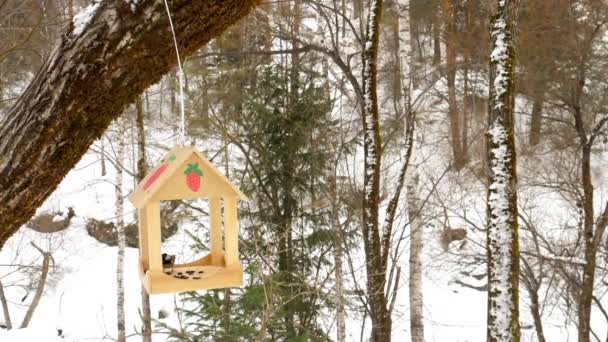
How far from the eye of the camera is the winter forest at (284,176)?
74.5 inches

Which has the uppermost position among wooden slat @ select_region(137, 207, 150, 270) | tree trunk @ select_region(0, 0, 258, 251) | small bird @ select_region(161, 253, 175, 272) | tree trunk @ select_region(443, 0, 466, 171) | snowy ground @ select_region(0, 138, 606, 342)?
tree trunk @ select_region(443, 0, 466, 171)

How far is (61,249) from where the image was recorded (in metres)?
14.1

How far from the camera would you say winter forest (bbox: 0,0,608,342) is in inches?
74.5

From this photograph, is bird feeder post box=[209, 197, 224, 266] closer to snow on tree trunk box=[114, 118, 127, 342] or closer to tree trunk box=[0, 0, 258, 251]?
tree trunk box=[0, 0, 258, 251]

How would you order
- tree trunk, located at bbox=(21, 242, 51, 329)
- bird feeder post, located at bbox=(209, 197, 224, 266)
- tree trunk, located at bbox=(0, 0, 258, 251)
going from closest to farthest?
tree trunk, located at bbox=(0, 0, 258, 251), bird feeder post, located at bbox=(209, 197, 224, 266), tree trunk, located at bbox=(21, 242, 51, 329)

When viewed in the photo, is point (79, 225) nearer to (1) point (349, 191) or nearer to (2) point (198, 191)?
(1) point (349, 191)

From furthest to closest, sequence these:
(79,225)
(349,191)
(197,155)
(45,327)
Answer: (79,225), (45,327), (349,191), (197,155)

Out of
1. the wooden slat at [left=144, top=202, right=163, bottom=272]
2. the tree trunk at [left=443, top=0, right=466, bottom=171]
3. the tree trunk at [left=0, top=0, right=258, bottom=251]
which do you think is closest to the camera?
the tree trunk at [left=0, top=0, right=258, bottom=251]

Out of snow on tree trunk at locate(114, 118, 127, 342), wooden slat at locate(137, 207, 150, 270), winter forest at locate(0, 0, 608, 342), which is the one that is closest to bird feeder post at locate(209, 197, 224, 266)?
winter forest at locate(0, 0, 608, 342)

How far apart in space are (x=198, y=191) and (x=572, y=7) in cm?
1023

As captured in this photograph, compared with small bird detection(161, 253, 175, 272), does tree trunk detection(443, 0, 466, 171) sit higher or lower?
higher

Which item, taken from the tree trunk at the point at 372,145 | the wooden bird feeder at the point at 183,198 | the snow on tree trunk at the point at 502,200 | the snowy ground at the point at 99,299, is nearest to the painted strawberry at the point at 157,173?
the wooden bird feeder at the point at 183,198

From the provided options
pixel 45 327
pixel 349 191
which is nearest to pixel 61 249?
pixel 45 327

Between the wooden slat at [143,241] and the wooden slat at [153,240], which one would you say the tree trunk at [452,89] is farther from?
the wooden slat at [153,240]
